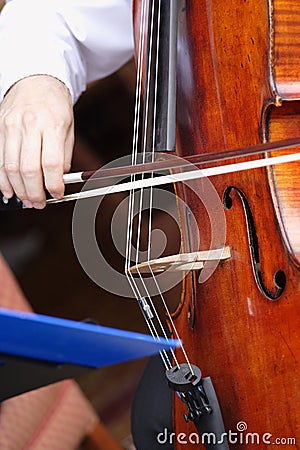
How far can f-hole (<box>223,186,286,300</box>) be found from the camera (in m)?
0.66

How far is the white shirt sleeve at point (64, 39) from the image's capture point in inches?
34.1

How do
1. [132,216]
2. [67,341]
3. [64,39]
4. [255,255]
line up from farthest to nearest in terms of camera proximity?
[64,39] < [132,216] < [255,255] < [67,341]

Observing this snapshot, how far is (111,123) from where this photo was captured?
2066mm

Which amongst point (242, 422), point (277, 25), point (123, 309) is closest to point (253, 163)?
point (277, 25)

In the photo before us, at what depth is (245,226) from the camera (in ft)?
2.30

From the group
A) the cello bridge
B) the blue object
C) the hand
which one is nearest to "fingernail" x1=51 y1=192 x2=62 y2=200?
the hand

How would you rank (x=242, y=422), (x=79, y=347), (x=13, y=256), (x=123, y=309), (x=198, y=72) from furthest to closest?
(x=13, y=256)
(x=123, y=309)
(x=198, y=72)
(x=242, y=422)
(x=79, y=347)

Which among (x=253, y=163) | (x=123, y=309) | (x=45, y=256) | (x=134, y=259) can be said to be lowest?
(x=123, y=309)

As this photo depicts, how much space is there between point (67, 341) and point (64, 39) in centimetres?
60

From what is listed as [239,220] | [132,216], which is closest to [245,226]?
[239,220]

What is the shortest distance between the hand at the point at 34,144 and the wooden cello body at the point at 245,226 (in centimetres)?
15

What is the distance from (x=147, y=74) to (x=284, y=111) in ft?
0.61

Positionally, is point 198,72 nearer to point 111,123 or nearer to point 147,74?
point 147,74

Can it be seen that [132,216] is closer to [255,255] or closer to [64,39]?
[255,255]
